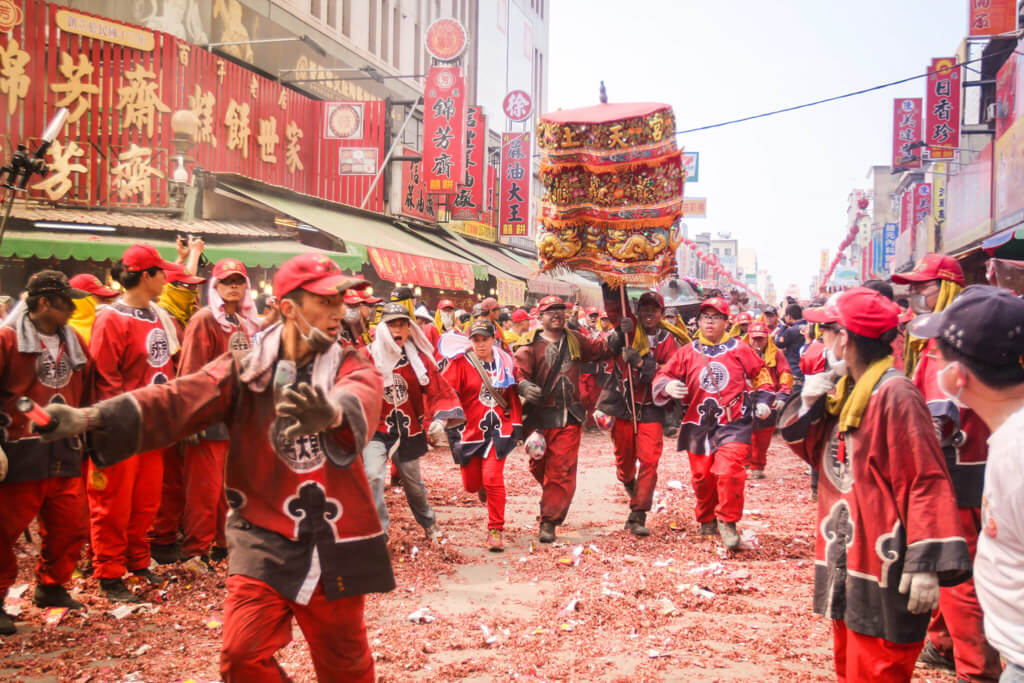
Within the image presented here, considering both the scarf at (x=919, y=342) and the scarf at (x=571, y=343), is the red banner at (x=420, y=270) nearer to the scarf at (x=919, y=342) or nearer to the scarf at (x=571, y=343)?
the scarf at (x=571, y=343)

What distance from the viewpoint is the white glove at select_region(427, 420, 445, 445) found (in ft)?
22.3

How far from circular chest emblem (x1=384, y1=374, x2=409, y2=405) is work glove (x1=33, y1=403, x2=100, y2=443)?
438 centimetres

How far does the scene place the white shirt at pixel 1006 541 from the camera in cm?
237

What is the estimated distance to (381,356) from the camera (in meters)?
7.19

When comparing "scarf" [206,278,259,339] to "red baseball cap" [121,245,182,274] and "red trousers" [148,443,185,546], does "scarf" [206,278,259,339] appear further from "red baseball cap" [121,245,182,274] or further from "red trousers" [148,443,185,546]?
"red trousers" [148,443,185,546]

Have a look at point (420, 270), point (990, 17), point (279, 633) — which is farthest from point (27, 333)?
point (990, 17)

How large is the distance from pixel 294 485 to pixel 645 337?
19.4 ft

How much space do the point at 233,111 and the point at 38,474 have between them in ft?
42.4

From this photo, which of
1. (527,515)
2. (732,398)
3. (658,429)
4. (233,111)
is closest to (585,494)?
(527,515)

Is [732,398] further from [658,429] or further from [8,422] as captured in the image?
[8,422]

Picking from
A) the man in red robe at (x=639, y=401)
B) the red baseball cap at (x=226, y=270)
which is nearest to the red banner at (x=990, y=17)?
the man in red robe at (x=639, y=401)

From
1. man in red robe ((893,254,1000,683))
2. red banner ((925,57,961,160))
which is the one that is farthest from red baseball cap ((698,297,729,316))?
red banner ((925,57,961,160))

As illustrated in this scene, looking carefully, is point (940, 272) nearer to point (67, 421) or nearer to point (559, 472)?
point (559, 472)

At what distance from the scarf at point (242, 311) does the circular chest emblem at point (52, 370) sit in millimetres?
1065
